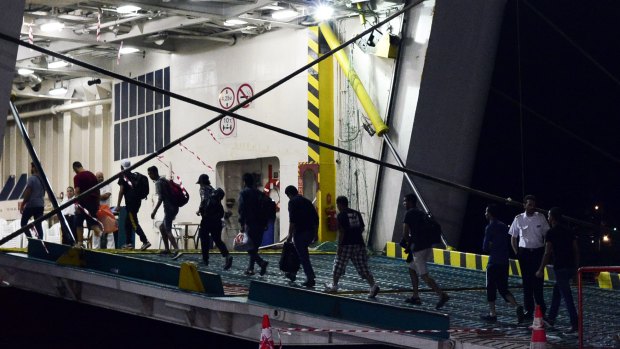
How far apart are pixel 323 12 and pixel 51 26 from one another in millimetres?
6546

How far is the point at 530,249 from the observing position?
12.9 m

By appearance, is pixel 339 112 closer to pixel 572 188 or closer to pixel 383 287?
pixel 572 188

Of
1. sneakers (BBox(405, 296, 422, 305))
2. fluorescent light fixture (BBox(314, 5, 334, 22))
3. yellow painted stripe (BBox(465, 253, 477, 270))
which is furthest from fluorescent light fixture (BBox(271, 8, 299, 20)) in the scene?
sneakers (BBox(405, 296, 422, 305))

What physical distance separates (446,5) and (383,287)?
5.97 m

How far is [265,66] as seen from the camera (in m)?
24.2

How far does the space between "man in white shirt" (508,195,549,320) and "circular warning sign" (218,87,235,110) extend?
501 inches

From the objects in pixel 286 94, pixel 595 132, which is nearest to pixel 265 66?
pixel 286 94

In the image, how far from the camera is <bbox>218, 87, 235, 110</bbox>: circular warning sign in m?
24.9

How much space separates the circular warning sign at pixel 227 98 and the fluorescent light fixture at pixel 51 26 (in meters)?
3.84

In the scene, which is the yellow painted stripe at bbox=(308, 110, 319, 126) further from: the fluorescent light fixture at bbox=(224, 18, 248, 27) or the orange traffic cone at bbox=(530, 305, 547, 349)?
the orange traffic cone at bbox=(530, 305, 547, 349)

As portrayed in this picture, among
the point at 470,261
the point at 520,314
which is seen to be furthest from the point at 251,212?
the point at 470,261

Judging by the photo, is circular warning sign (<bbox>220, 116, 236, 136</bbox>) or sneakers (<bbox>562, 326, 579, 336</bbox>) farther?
circular warning sign (<bbox>220, 116, 236, 136</bbox>)

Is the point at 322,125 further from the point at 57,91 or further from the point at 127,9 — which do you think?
the point at 57,91

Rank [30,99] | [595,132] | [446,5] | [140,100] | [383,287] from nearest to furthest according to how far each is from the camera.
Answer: [383,287] → [446,5] → [595,132] → [140,100] → [30,99]
